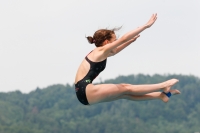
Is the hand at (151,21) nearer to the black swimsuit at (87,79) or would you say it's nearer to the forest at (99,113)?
the black swimsuit at (87,79)

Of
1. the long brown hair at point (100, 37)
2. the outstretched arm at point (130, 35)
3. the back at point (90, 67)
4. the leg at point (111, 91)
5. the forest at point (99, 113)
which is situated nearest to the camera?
the outstretched arm at point (130, 35)

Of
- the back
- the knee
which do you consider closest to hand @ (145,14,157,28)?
the back

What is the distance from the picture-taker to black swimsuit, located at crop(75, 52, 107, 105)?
1382cm

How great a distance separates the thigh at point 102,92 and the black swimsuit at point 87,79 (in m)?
0.10

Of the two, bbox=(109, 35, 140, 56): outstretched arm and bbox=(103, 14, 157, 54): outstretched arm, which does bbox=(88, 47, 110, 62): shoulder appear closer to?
bbox=(103, 14, 157, 54): outstretched arm

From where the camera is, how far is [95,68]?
45.8 feet

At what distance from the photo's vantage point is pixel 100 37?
14023 millimetres

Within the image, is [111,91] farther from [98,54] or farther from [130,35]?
[130,35]

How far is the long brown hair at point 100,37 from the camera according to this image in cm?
1403

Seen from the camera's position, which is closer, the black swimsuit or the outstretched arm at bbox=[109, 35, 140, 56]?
the black swimsuit

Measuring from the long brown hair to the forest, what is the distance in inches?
3957

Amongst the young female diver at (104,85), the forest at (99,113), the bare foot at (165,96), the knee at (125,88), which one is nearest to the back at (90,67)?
the young female diver at (104,85)

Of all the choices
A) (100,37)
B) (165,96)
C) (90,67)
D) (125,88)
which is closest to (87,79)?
(90,67)

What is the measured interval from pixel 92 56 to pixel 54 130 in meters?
111
